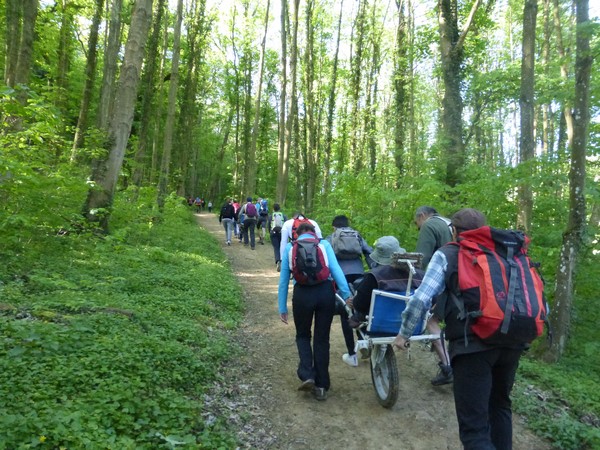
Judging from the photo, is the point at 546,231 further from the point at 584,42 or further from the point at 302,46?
the point at 302,46

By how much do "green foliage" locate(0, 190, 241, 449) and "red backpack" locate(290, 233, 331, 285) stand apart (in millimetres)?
1657

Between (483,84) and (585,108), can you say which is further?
(483,84)

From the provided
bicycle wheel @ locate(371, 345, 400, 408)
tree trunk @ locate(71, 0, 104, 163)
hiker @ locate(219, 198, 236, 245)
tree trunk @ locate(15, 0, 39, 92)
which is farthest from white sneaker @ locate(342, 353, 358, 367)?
tree trunk @ locate(71, 0, 104, 163)

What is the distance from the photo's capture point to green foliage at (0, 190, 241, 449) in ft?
10.5

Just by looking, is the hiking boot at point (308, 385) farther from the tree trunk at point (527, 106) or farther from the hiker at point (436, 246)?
the tree trunk at point (527, 106)

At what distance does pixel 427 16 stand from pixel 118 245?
12331mm

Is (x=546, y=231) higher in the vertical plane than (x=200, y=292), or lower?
higher

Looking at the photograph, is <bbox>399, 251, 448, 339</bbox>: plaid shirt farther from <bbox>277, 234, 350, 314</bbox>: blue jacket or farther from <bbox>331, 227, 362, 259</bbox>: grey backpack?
<bbox>331, 227, 362, 259</bbox>: grey backpack

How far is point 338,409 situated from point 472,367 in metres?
2.35

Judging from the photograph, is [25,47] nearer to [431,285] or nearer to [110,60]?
[110,60]

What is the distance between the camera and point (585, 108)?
24.3ft

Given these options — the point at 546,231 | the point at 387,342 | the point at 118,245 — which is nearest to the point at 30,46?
the point at 118,245

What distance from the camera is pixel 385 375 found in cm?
475

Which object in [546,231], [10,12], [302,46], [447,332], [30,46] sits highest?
[302,46]
